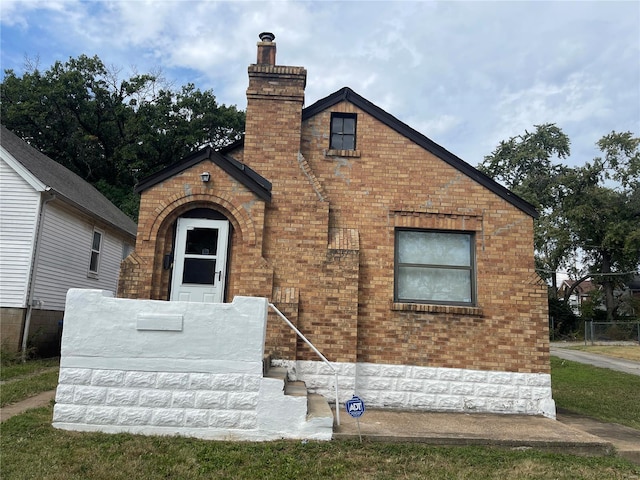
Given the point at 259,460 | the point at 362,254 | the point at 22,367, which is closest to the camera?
the point at 259,460

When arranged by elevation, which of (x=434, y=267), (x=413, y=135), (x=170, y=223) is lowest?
(x=434, y=267)

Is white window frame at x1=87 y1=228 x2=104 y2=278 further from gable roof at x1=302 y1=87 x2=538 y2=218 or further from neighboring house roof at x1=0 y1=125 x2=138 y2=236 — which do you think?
gable roof at x1=302 y1=87 x2=538 y2=218

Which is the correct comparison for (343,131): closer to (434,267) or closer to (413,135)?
(413,135)

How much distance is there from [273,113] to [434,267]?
400 centimetres

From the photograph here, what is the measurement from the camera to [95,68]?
29703 mm

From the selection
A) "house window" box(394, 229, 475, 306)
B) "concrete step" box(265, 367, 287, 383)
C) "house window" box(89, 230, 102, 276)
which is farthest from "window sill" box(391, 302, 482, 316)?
"house window" box(89, 230, 102, 276)

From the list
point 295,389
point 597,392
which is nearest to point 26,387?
point 295,389

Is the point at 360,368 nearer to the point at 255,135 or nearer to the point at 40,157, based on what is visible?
the point at 255,135

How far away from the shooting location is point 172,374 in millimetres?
6125

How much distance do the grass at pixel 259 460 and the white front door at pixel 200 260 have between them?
2675 millimetres

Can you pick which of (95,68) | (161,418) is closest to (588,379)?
(161,418)

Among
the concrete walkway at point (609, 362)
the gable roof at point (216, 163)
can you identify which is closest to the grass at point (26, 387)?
the gable roof at point (216, 163)

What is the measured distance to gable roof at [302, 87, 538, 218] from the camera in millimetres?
8695

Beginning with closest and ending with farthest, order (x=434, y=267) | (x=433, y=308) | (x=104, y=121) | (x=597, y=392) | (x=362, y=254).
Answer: (x=433, y=308) → (x=362, y=254) → (x=434, y=267) → (x=597, y=392) → (x=104, y=121)
